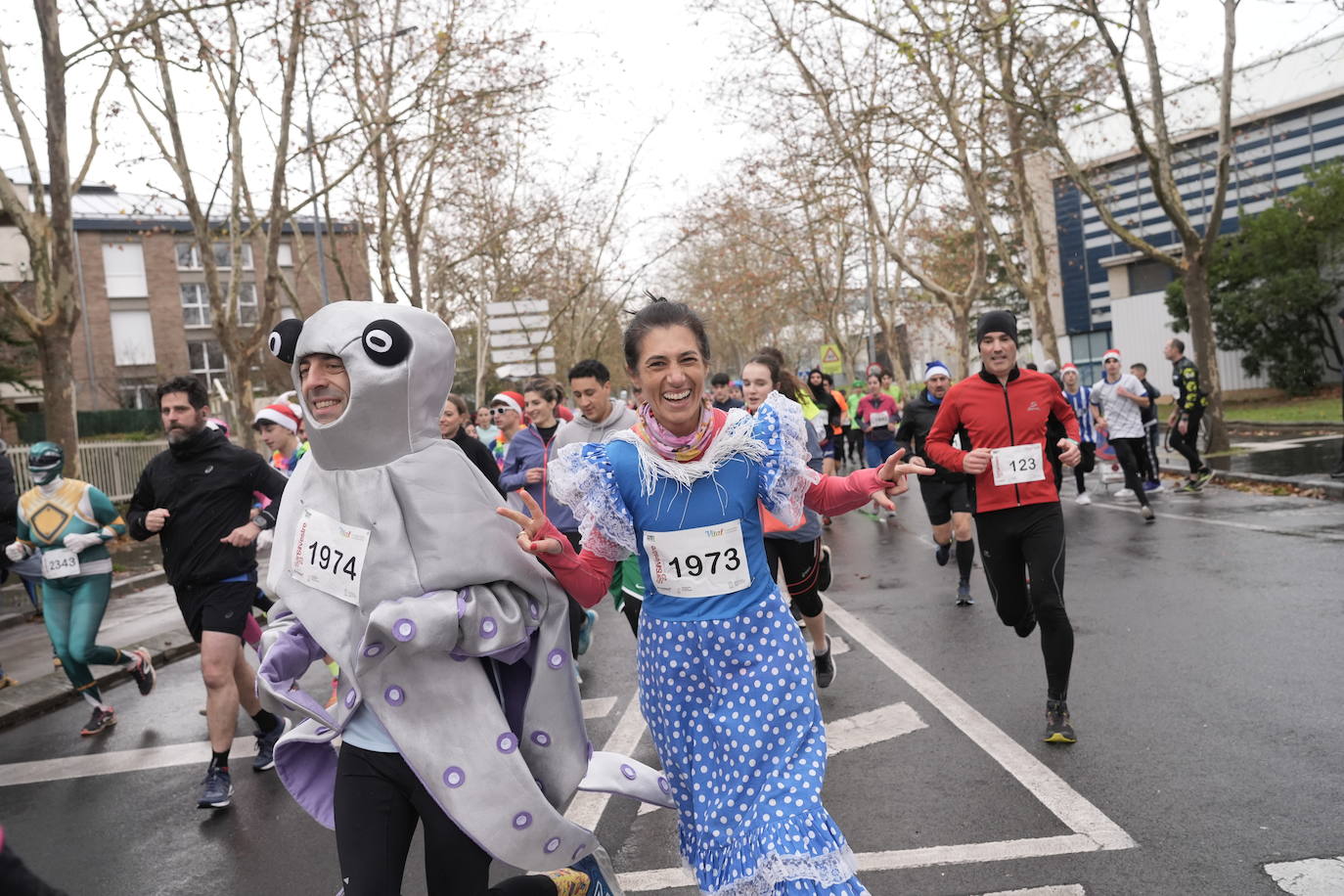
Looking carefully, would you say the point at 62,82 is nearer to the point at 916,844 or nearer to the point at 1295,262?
the point at 916,844

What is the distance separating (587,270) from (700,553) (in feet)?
114

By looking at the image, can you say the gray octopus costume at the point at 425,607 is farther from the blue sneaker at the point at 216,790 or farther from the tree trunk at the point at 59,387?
the tree trunk at the point at 59,387

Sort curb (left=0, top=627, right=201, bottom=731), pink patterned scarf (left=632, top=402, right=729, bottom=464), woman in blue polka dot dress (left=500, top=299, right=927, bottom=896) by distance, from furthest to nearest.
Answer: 1. curb (left=0, top=627, right=201, bottom=731)
2. pink patterned scarf (left=632, top=402, right=729, bottom=464)
3. woman in blue polka dot dress (left=500, top=299, right=927, bottom=896)

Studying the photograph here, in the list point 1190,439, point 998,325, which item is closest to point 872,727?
point 998,325

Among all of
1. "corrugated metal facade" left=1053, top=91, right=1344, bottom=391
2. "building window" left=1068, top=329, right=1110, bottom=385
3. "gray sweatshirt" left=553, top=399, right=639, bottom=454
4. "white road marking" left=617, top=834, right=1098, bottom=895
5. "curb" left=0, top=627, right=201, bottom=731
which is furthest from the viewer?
"building window" left=1068, top=329, right=1110, bottom=385

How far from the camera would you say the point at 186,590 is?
5.49 m

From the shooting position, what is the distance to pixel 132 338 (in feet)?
156

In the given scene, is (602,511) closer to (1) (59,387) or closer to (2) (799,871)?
(2) (799,871)

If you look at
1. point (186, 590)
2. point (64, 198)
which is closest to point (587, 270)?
point (64, 198)

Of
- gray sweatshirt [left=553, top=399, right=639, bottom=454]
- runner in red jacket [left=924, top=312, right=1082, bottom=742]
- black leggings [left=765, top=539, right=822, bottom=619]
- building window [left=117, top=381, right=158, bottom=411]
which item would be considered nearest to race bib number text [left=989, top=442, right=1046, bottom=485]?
runner in red jacket [left=924, top=312, right=1082, bottom=742]

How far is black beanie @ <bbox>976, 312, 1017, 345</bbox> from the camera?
558cm

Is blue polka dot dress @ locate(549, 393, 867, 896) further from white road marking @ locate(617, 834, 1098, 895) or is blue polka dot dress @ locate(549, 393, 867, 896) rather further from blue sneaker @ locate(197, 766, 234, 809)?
blue sneaker @ locate(197, 766, 234, 809)

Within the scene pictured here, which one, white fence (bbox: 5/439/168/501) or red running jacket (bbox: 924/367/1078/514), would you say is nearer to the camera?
red running jacket (bbox: 924/367/1078/514)

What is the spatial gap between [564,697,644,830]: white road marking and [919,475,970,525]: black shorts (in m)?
3.84
